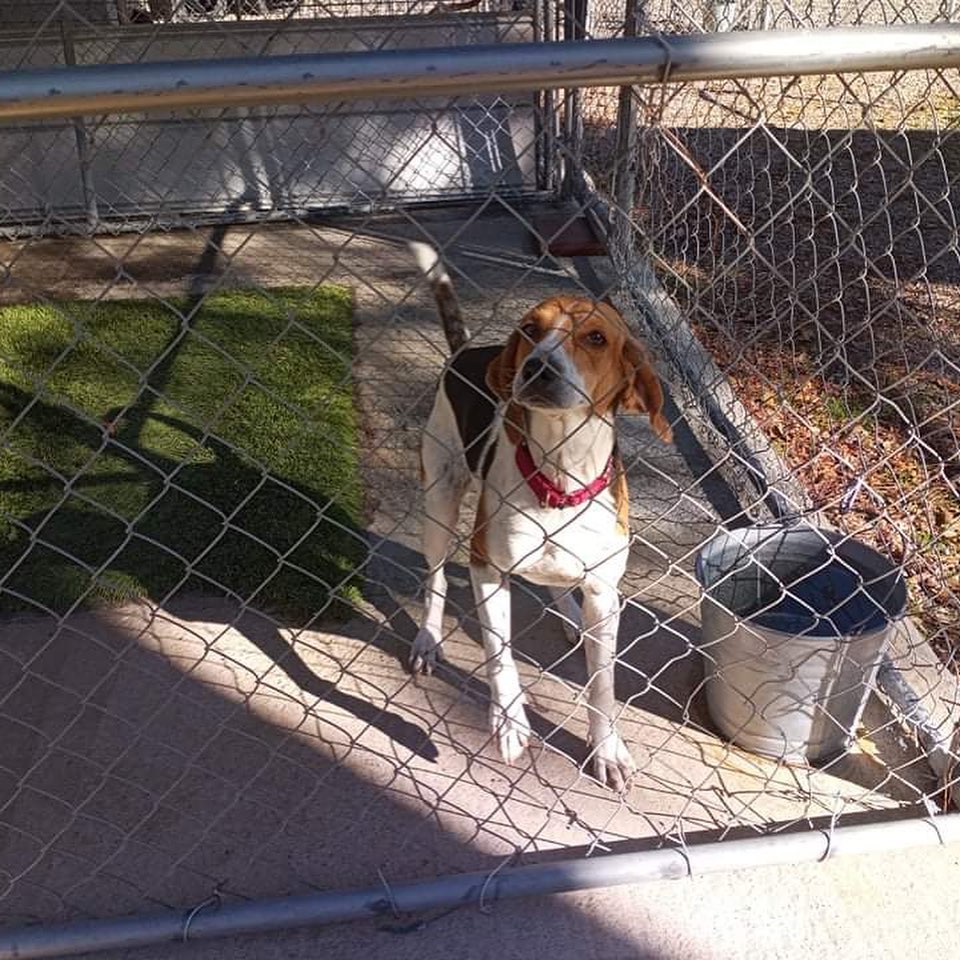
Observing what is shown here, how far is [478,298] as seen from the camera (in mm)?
6047

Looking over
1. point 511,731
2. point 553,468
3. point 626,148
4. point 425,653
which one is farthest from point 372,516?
point 626,148

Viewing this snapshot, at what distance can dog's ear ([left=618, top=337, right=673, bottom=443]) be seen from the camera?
2.43m

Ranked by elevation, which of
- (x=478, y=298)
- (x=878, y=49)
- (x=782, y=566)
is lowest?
(x=478, y=298)

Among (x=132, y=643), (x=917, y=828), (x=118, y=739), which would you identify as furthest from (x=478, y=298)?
(x=917, y=828)

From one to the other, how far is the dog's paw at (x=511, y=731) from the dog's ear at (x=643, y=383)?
0.86m

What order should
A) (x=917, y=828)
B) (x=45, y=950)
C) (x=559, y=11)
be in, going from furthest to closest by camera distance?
(x=559, y=11), (x=917, y=828), (x=45, y=950)

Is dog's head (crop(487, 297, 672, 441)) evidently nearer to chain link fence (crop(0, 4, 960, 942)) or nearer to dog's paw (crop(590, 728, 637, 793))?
chain link fence (crop(0, 4, 960, 942))

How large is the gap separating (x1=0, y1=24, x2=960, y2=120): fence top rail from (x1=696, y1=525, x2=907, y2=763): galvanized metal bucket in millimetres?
1230

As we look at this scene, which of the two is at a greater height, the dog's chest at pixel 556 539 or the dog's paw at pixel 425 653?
the dog's chest at pixel 556 539

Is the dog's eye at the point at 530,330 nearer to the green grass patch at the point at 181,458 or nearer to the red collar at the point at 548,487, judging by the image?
the red collar at the point at 548,487

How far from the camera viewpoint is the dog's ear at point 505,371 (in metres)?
2.51

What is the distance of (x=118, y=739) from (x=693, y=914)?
1.60m

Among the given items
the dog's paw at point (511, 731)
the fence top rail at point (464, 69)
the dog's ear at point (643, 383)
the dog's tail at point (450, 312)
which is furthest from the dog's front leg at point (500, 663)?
the fence top rail at point (464, 69)

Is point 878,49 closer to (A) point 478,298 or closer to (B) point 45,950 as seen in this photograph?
(B) point 45,950
